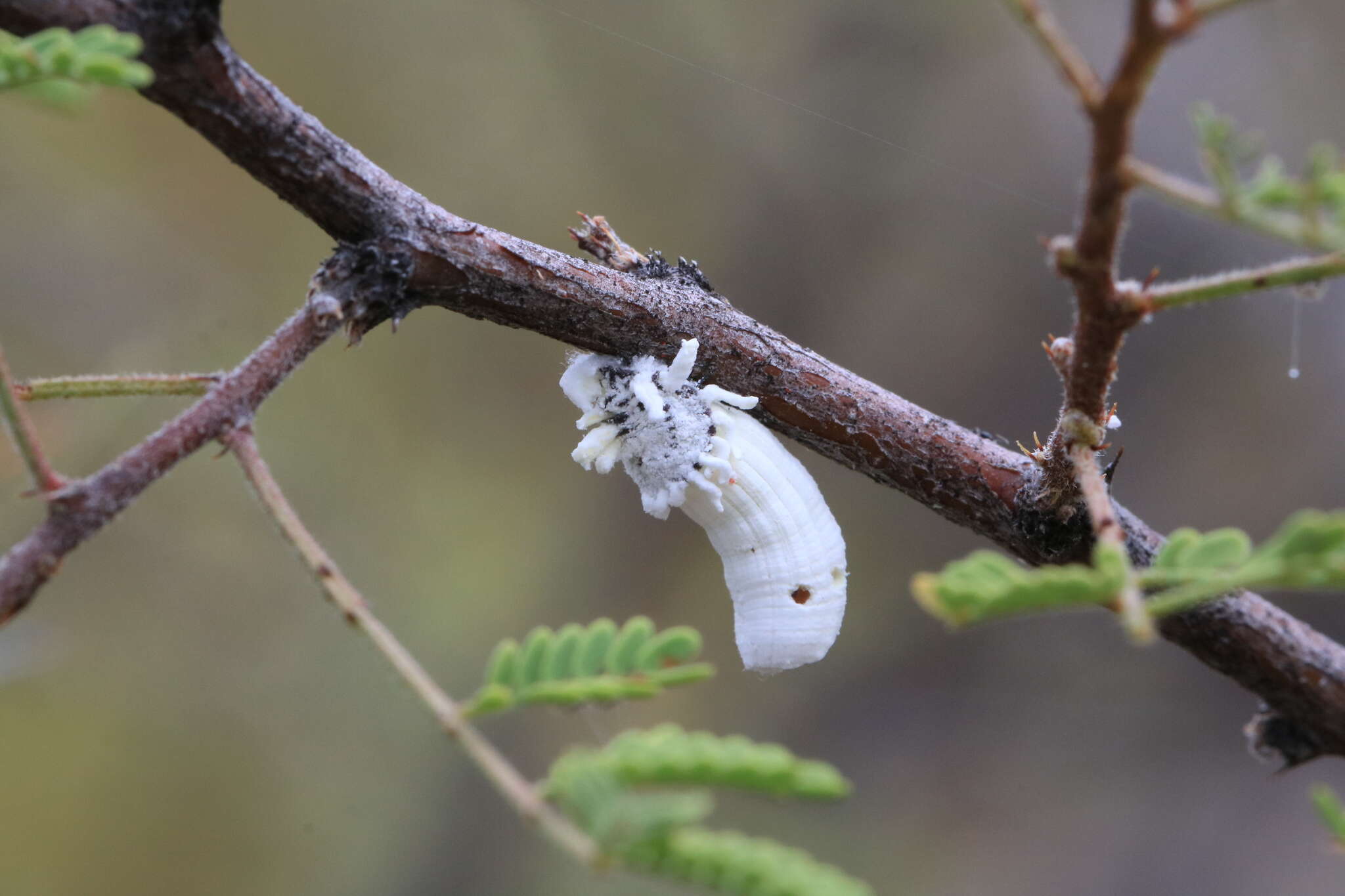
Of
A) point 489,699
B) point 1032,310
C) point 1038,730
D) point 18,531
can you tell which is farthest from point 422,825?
point 489,699

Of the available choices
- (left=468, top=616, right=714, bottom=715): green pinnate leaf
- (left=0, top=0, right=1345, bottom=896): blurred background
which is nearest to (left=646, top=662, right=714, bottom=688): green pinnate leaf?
(left=468, top=616, right=714, bottom=715): green pinnate leaf

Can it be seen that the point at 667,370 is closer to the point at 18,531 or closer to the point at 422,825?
the point at 18,531

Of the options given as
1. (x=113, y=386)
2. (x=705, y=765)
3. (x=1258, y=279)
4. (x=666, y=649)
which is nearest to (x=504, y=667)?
(x=666, y=649)

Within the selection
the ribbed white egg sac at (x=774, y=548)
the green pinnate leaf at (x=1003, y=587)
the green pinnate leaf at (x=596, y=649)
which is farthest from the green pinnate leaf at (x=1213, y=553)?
the ribbed white egg sac at (x=774, y=548)

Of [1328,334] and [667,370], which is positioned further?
[1328,334]

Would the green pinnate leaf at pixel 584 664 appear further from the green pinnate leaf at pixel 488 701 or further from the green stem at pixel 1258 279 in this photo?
the green stem at pixel 1258 279
